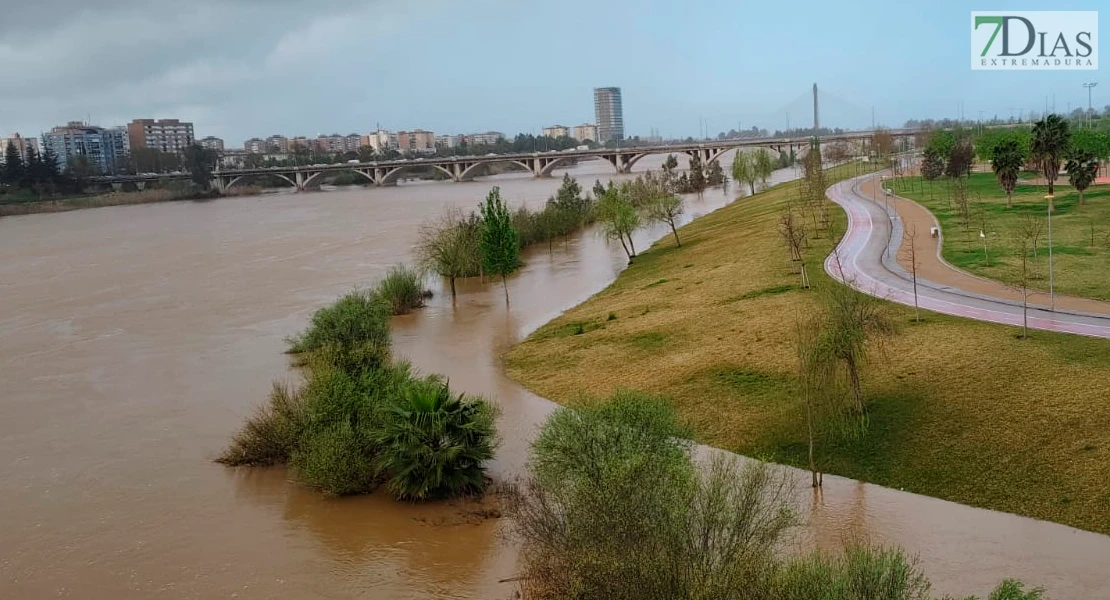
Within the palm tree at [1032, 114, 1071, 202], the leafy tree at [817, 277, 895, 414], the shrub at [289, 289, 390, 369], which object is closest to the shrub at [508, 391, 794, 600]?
the leafy tree at [817, 277, 895, 414]

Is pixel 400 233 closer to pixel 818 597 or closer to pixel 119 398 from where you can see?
pixel 119 398

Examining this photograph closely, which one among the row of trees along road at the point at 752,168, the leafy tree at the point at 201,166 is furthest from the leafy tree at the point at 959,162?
the leafy tree at the point at 201,166

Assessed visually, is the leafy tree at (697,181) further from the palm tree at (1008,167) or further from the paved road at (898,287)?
the paved road at (898,287)

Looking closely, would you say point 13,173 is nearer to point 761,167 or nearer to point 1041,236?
point 761,167

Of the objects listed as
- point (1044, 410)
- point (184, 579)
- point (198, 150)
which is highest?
point (198, 150)

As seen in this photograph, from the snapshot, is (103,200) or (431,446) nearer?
(431,446)

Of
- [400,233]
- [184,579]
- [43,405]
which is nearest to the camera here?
[184,579]

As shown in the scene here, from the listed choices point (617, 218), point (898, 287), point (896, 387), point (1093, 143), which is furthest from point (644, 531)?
point (1093, 143)

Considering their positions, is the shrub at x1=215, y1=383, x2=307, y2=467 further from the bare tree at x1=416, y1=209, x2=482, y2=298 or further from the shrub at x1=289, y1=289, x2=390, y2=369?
the bare tree at x1=416, y1=209, x2=482, y2=298

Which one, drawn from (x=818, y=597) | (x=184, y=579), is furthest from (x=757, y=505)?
(x=184, y=579)
